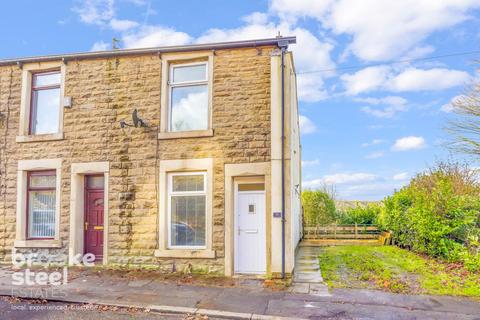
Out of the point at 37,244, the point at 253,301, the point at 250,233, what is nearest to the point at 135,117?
the point at 250,233

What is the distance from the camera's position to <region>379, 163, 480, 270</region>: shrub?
10086 mm

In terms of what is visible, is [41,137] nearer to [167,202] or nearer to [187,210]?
[167,202]

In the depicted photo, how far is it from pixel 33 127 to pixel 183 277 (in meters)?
6.21

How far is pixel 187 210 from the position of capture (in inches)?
371

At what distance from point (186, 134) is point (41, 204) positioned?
4771mm

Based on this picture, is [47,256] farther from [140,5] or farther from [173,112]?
[140,5]

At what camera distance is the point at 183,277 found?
28.8 feet

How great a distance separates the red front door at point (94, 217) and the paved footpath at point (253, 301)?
5.73 ft

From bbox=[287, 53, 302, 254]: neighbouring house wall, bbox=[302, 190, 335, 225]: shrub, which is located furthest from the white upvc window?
bbox=[302, 190, 335, 225]: shrub

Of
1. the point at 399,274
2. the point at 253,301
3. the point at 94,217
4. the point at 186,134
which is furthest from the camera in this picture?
the point at 94,217

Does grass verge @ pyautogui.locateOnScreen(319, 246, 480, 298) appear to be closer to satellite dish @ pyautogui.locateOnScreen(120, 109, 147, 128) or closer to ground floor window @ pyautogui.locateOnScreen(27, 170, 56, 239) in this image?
satellite dish @ pyautogui.locateOnScreen(120, 109, 147, 128)

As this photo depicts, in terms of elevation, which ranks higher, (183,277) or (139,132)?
(139,132)

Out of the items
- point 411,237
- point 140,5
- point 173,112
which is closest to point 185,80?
point 173,112

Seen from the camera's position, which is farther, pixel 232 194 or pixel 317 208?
pixel 317 208
